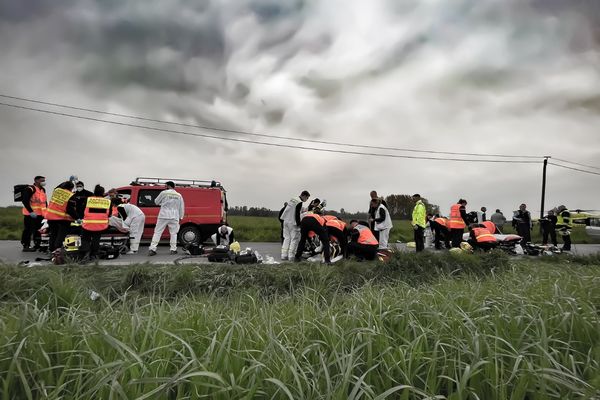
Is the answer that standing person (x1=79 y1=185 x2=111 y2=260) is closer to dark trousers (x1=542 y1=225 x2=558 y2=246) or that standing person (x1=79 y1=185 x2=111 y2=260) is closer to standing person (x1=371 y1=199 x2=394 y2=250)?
standing person (x1=371 y1=199 x2=394 y2=250)

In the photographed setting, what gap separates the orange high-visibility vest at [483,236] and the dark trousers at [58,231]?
10926 mm

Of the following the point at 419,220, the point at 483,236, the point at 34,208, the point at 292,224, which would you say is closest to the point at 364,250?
the point at 292,224

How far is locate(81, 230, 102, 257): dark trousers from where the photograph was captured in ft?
27.5

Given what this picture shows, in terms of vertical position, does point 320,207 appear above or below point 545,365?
above

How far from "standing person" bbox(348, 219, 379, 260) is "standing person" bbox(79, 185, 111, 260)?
229 inches

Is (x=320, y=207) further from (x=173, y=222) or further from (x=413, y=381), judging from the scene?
(x=413, y=381)

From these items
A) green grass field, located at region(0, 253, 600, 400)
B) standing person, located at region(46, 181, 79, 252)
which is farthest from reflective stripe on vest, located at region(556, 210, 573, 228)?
Answer: standing person, located at region(46, 181, 79, 252)

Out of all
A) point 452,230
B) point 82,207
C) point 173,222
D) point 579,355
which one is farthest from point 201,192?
point 579,355

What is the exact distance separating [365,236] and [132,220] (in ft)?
21.5

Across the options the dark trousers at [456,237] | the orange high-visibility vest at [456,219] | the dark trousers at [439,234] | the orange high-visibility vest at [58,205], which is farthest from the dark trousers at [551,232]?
the orange high-visibility vest at [58,205]

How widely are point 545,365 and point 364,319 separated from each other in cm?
107

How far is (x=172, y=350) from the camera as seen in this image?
6.26ft

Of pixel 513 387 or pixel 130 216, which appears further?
pixel 130 216

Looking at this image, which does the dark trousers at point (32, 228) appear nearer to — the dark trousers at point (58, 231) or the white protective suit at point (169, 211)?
the dark trousers at point (58, 231)
